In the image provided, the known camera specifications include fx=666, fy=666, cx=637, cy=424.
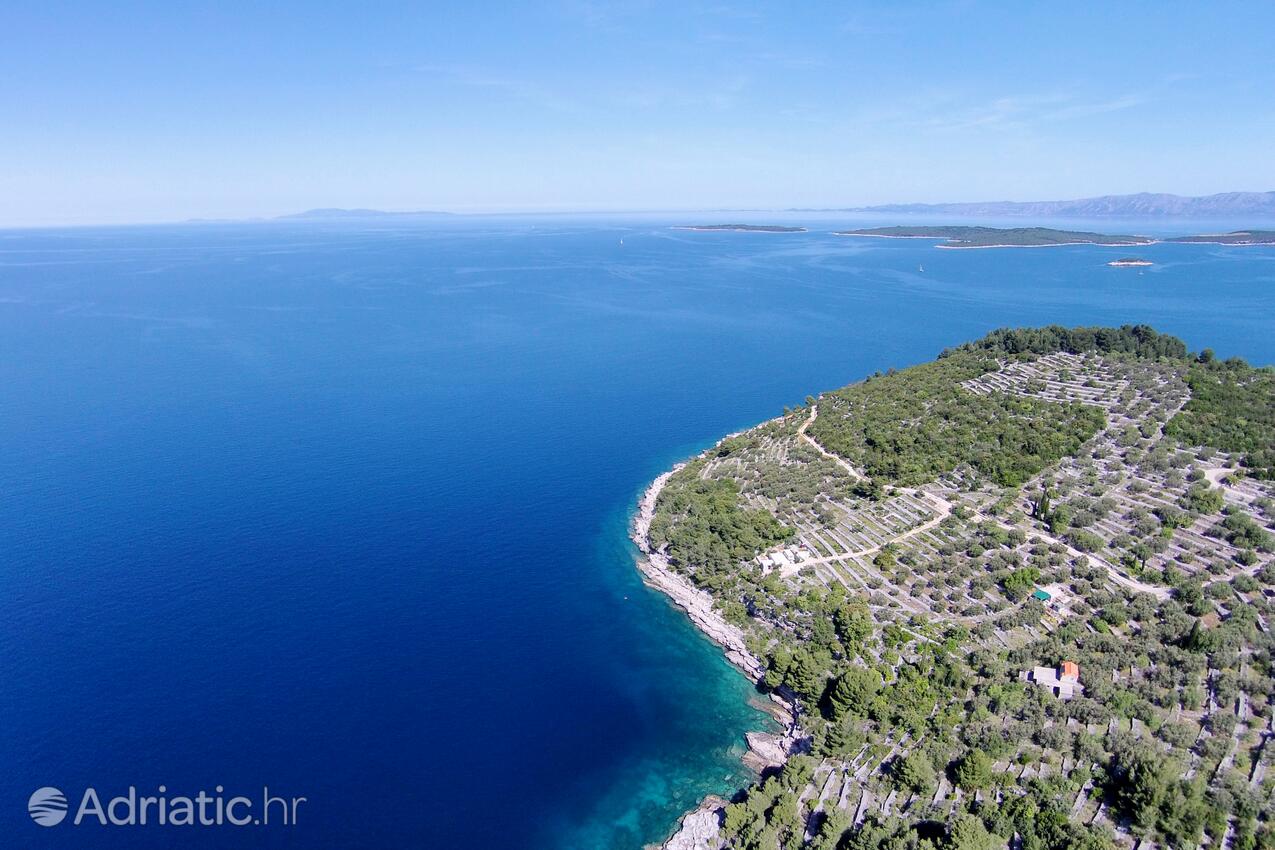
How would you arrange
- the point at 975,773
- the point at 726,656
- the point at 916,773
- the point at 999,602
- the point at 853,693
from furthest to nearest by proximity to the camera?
the point at 726,656, the point at 999,602, the point at 853,693, the point at 916,773, the point at 975,773

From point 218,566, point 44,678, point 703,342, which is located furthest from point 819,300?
point 44,678

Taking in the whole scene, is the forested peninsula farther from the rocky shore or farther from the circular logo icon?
the circular logo icon

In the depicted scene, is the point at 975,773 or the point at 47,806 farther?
the point at 47,806

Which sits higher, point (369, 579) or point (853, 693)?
point (853, 693)

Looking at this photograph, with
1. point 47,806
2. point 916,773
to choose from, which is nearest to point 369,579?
point 47,806

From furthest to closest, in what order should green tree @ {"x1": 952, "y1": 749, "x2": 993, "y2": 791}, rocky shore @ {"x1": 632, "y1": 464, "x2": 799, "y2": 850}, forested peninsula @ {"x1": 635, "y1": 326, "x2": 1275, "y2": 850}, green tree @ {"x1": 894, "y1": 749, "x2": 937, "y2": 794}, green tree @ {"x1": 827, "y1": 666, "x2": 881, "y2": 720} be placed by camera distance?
green tree @ {"x1": 827, "y1": 666, "x2": 881, "y2": 720}, rocky shore @ {"x1": 632, "y1": 464, "x2": 799, "y2": 850}, green tree @ {"x1": 894, "y1": 749, "x2": 937, "y2": 794}, green tree @ {"x1": 952, "y1": 749, "x2": 993, "y2": 791}, forested peninsula @ {"x1": 635, "y1": 326, "x2": 1275, "y2": 850}

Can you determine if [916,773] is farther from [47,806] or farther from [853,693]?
[47,806]

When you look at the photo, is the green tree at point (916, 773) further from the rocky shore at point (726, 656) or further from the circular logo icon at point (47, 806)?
the circular logo icon at point (47, 806)

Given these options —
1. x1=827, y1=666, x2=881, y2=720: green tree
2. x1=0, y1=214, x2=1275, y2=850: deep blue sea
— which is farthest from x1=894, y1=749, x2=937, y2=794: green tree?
x1=0, y1=214, x2=1275, y2=850: deep blue sea
